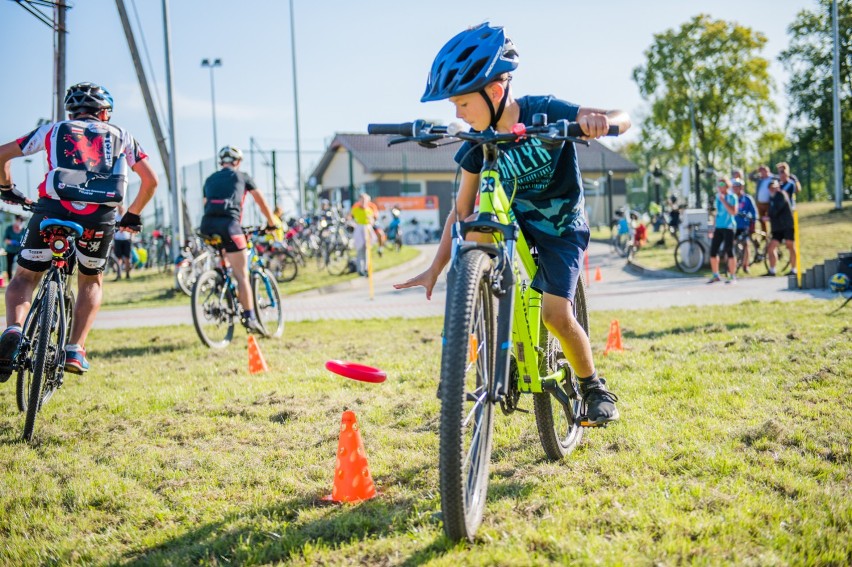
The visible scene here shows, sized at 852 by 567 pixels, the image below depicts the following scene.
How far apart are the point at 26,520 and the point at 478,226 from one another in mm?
2421

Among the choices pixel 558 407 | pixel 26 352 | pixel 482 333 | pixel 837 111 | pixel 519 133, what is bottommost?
pixel 558 407

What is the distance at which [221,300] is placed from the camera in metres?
8.84

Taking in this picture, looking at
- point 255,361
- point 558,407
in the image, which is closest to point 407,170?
point 255,361

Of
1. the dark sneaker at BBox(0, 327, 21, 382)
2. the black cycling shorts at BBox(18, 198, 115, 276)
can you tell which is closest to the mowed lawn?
the dark sneaker at BBox(0, 327, 21, 382)

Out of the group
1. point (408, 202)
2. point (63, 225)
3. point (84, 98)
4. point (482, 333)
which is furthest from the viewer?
point (408, 202)

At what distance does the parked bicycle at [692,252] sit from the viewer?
18078 mm

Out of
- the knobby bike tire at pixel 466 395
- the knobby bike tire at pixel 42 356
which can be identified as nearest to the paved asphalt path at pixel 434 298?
the knobby bike tire at pixel 42 356

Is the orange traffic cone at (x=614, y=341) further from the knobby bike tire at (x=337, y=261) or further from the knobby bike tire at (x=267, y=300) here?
the knobby bike tire at (x=337, y=261)

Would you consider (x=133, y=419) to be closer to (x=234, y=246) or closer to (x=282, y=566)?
(x=282, y=566)

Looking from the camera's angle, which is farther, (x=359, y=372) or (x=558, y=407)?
(x=558, y=407)

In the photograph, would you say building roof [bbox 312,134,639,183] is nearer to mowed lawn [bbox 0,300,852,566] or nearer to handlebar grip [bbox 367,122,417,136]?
mowed lawn [bbox 0,300,852,566]

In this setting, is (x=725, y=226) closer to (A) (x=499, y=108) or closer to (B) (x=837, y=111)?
(A) (x=499, y=108)

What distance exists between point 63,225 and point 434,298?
1008cm

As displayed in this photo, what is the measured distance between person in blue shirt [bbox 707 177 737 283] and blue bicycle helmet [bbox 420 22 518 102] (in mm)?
12590
